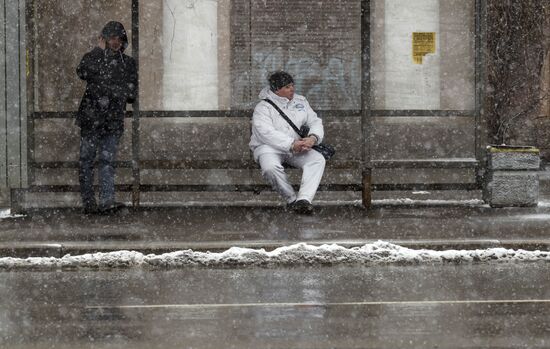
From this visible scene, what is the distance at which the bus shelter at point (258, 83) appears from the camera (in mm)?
13133

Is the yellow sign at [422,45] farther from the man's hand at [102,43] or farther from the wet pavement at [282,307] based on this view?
the wet pavement at [282,307]

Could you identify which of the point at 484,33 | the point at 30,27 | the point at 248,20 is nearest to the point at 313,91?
the point at 248,20

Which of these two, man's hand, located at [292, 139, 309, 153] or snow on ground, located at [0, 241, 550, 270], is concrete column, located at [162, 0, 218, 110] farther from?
snow on ground, located at [0, 241, 550, 270]

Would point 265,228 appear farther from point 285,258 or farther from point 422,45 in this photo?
point 422,45

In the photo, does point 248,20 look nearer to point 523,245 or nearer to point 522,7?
point 523,245

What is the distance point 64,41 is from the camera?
13.3 metres

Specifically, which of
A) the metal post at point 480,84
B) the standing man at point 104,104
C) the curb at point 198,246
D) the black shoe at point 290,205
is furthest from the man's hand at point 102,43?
the metal post at point 480,84

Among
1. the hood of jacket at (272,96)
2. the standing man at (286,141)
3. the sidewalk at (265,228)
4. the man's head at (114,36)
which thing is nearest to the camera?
the sidewalk at (265,228)

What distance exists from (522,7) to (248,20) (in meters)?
15.0

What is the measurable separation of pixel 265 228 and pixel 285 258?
1.76 m

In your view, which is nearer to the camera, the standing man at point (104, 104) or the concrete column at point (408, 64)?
the standing man at point (104, 104)

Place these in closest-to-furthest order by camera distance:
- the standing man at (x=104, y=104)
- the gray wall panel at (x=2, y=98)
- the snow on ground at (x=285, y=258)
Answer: the snow on ground at (x=285, y=258)
the gray wall panel at (x=2, y=98)
the standing man at (x=104, y=104)

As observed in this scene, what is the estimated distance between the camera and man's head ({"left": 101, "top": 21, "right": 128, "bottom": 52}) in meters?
12.1

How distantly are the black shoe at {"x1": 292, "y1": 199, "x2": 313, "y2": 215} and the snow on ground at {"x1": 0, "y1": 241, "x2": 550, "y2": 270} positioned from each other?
2.76 metres
